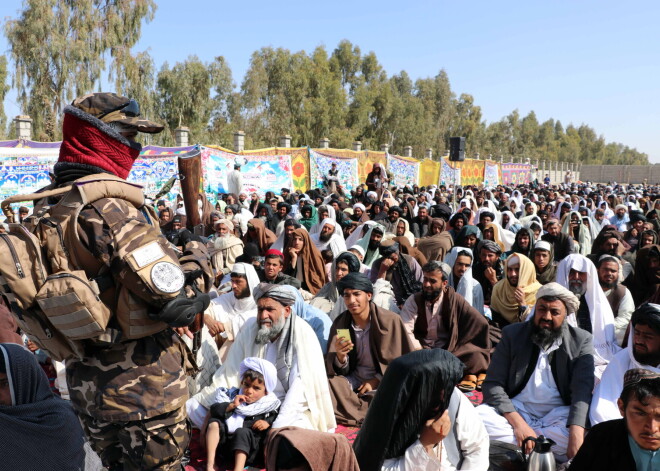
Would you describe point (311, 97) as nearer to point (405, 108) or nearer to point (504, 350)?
point (405, 108)

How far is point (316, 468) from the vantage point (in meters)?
1.78

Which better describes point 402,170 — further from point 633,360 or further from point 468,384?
point 633,360

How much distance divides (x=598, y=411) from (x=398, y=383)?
5.09ft

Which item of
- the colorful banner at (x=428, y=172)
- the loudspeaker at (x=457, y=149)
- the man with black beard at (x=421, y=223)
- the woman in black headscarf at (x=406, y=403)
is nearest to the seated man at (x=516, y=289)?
the woman in black headscarf at (x=406, y=403)

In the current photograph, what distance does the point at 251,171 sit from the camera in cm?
1430

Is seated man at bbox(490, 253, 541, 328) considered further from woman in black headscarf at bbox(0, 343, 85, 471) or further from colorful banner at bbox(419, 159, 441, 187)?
colorful banner at bbox(419, 159, 441, 187)

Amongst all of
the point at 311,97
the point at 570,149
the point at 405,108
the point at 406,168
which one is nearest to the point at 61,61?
the point at 406,168

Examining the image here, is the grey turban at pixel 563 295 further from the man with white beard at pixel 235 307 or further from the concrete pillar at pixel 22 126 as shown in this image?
the concrete pillar at pixel 22 126

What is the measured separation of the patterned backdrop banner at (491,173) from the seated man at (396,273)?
80.8ft

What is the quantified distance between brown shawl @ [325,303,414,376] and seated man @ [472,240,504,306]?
221 centimetres

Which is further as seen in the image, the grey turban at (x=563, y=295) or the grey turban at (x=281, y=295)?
the grey turban at (x=281, y=295)

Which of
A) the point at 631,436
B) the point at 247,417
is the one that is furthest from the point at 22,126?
the point at 631,436

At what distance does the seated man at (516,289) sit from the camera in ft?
17.0

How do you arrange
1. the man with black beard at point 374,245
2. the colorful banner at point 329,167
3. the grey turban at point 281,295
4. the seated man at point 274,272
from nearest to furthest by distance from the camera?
1. the grey turban at point 281,295
2. the seated man at point 274,272
3. the man with black beard at point 374,245
4. the colorful banner at point 329,167
